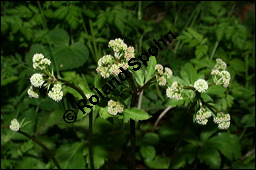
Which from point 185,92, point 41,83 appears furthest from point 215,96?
point 41,83

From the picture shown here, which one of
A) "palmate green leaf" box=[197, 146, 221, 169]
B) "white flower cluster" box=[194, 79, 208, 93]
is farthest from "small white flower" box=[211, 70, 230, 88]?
"palmate green leaf" box=[197, 146, 221, 169]

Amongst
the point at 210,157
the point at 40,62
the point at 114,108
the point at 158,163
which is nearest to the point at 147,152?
the point at 158,163

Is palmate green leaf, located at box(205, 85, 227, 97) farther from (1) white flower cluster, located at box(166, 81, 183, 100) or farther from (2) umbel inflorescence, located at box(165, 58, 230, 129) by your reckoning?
(1) white flower cluster, located at box(166, 81, 183, 100)

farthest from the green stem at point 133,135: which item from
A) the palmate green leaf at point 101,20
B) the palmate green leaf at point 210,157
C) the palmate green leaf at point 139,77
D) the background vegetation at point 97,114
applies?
the palmate green leaf at point 101,20

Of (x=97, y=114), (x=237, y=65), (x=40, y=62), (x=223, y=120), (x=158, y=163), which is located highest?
(x=40, y=62)

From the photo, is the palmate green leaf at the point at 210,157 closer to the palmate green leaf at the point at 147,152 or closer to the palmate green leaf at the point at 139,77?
the palmate green leaf at the point at 147,152

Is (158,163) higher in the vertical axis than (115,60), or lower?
lower

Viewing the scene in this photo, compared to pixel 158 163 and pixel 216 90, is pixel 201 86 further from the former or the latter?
pixel 158 163
